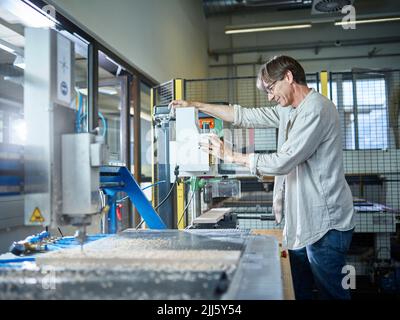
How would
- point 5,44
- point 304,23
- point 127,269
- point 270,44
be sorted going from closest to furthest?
point 127,269 → point 5,44 → point 304,23 → point 270,44

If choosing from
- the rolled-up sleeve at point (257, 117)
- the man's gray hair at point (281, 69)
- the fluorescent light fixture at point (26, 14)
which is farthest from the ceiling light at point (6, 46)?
the man's gray hair at point (281, 69)

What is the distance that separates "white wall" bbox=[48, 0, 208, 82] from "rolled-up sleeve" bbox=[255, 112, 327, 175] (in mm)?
1471

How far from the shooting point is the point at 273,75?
4.69 feet

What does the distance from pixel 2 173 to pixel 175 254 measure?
0.48 m

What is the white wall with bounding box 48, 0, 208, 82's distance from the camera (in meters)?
2.34

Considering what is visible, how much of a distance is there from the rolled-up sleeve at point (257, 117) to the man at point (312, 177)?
32 centimetres

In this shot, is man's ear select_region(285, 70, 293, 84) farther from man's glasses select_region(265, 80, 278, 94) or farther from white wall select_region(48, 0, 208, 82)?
white wall select_region(48, 0, 208, 82)

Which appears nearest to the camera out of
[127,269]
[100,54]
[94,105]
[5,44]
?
[127,269]

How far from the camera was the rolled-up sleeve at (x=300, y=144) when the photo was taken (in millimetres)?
1279

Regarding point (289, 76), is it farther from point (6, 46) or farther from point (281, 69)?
point (6, 46)

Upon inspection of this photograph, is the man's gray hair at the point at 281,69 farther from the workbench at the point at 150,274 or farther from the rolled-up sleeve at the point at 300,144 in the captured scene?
the workbench at the point at 150,274

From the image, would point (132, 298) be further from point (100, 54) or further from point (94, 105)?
point (100, 54)
